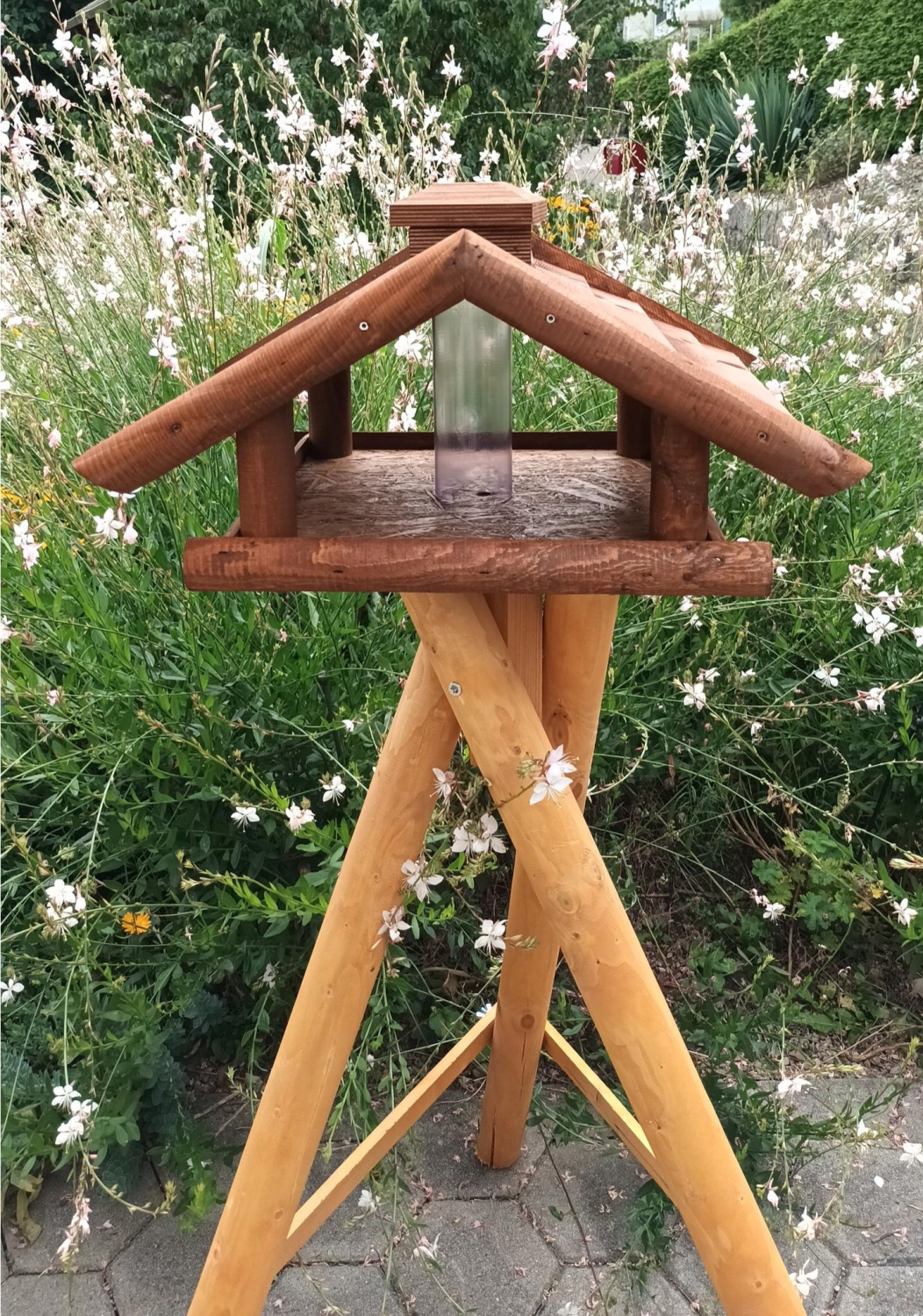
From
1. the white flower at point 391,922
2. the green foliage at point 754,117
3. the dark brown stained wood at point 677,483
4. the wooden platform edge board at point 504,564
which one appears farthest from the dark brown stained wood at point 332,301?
the green foliage at point 754,117

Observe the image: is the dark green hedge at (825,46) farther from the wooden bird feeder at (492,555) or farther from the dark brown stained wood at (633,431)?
the wooden bird feeder at (492,555)

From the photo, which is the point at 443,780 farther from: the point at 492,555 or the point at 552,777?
the point at 492,555

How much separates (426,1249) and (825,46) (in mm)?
11032

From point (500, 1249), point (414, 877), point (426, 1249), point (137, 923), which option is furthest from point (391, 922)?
point (500, 1249)

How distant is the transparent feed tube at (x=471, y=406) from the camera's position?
1029 millimetres

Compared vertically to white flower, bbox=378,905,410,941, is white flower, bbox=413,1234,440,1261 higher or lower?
lower

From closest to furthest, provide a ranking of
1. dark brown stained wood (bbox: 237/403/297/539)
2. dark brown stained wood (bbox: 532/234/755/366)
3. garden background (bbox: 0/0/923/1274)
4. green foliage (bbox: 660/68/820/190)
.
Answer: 1. dark brown stained wood (bbox: 237/403/297/539)
2. dark brown stained wood (bbox: 532/234/755/366)
3. garden background (bbox: 0/0/923/1274)
4. green foliage (bbox: 660/68/820/190)

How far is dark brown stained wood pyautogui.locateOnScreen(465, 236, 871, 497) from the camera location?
76 cm

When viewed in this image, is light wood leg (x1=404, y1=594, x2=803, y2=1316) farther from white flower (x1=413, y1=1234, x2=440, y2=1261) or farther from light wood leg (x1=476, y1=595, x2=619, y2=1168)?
white flower (x1=413, y1=1234, x2=440, y2=1261)

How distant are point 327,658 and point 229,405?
122 centimetres

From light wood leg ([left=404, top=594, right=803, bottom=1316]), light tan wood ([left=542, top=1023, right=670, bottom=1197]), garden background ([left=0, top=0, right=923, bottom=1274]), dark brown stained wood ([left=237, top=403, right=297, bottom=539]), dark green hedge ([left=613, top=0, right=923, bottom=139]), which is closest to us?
dark brown stained wood ([left=237, top=403, right=297, bottom=539])

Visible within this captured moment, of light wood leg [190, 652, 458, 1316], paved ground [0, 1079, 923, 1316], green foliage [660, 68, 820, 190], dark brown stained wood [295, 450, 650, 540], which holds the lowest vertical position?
paved ground [0, 1079, 923, 1316]

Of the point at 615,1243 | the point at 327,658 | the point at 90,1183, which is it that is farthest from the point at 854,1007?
the point at 90,1183

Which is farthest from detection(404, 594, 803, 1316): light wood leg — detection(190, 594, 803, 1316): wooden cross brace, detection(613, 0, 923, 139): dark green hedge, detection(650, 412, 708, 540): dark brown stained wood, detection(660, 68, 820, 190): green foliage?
detection(613, 0, 923, 139): dark green hedge
